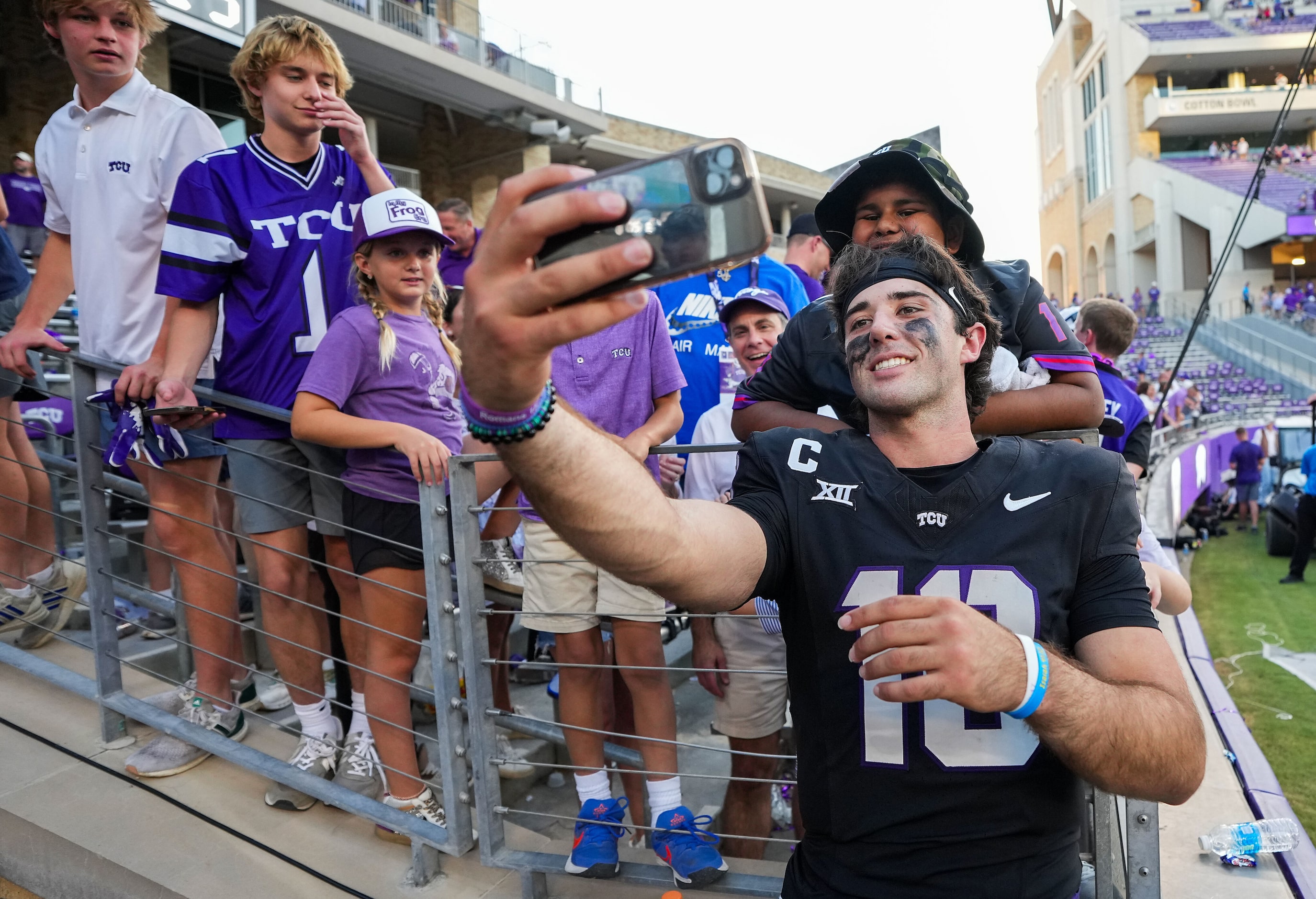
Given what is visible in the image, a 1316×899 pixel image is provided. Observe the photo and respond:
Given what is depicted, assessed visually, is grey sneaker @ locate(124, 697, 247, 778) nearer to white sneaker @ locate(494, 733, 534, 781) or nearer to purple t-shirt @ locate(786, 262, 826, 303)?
white sneaker @ locate(494, 733, 534, 781)

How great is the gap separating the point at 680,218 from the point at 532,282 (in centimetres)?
18

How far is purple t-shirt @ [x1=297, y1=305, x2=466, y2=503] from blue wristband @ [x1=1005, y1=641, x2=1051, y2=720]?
5.99 ft

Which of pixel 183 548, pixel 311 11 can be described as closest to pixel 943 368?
pixel 183 548

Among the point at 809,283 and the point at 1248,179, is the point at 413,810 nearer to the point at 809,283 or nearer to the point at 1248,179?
the point at 809,283

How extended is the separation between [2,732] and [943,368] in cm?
321

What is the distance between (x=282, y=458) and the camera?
9.11 ft

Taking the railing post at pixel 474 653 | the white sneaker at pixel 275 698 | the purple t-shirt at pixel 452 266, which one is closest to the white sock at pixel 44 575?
the white sneaker at pixel 275 698

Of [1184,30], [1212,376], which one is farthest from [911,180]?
[1184,30]

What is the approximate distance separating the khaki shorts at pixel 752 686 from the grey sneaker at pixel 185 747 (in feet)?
5.23

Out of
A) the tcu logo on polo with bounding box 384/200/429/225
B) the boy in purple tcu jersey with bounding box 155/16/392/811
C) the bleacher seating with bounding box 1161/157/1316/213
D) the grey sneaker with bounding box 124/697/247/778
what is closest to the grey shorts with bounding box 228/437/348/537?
the boy in purple tcu jersey with bounding box 155/16/392/811

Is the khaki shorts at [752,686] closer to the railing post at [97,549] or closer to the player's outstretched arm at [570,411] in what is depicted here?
the player's outstretched arm at [570,411]

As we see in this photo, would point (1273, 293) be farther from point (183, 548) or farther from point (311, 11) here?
point (183, 548)

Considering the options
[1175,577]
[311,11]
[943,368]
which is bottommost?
[1175,577]

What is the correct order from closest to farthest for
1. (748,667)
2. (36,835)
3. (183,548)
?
(36,835), (183,548), (748,667)
